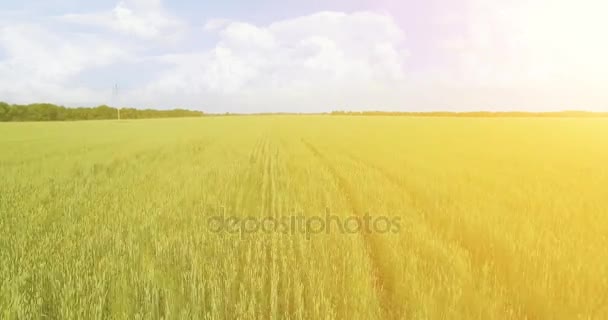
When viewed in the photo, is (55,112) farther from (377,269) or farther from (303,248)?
(377,269)

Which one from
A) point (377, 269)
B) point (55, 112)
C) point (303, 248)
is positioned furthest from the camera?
point (55, 112)

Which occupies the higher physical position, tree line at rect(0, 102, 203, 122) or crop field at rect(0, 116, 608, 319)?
tree line at rect(0, 102, 203, 122)

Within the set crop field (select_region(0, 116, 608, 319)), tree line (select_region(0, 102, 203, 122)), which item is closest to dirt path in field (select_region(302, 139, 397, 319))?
crop field (select_region(0, 116, 608, 319))

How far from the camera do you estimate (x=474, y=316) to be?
10.6 ft

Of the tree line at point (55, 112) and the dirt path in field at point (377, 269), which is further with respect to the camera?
the tree line at point (55, 112)

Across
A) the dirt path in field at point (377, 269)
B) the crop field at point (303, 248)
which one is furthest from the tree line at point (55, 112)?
the dirt path in field at point (377, 269)

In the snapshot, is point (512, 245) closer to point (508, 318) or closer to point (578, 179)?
point (508, 318)

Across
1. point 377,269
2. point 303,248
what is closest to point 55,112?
point 303,248

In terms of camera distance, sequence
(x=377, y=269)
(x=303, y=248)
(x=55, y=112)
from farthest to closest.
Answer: (x=55, y=112) → (x=303, y=248) → (x=377, y=269)

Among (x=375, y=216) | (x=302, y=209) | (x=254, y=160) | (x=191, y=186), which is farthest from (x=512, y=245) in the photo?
Answer: (x=254, y=160)

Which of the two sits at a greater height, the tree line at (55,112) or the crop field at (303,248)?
the tree line at (55,112)

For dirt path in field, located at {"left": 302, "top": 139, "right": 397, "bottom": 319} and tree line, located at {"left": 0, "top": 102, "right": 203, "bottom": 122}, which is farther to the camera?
tree line, located at {"left": 0, "top": 102, "right": 203, "bottom": 122}

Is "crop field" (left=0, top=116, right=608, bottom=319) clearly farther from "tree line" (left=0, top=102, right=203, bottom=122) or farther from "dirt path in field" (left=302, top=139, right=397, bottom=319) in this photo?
"tree line" (left=0, top=102, right=203, bottom=122)

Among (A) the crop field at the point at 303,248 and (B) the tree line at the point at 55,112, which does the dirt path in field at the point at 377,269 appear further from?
(B) the tree line at the point at 55,112
